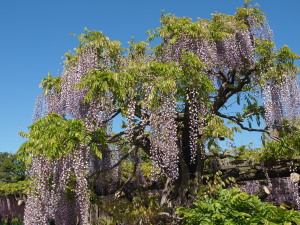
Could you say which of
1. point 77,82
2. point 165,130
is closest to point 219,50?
point 165,130

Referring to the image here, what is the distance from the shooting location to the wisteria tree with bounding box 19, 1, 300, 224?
7.92 m

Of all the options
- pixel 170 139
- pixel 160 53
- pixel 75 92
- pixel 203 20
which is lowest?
pixel 170 139

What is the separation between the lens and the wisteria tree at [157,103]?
7.92 metres

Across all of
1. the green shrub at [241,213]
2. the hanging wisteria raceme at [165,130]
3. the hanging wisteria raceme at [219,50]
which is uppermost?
the hanging wisteria raceme at [219,50]

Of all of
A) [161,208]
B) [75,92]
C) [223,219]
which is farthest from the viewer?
[161,208]

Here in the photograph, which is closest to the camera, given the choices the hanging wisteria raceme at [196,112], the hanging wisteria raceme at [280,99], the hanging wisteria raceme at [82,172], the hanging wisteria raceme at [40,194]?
the hanging wisteria raceme at [82,172]

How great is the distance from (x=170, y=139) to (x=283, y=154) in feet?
12.6

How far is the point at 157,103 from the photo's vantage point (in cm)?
822

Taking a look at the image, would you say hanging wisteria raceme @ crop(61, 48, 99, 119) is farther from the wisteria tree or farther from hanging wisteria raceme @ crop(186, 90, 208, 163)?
hanging wisteria raceme @ crop(186, 90, 208, 163)

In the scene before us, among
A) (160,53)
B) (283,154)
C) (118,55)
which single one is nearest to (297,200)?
(283,154)

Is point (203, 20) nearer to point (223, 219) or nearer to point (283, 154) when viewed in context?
point (283, 154)

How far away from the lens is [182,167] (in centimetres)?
980

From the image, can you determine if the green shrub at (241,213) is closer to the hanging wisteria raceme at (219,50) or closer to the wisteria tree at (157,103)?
the wisteria tree at (157,103)

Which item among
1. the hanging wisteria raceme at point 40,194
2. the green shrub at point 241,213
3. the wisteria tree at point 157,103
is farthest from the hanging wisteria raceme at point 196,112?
the hanging wisteria raceme at point 40,194
